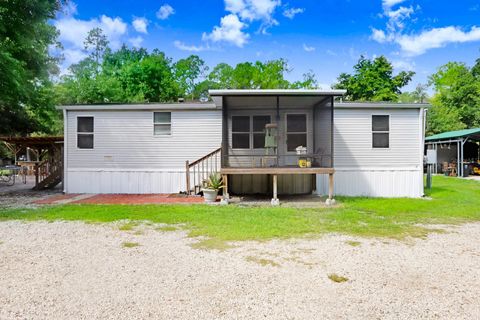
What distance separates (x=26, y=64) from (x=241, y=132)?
1148 centimetres

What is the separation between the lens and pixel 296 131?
36.3ft

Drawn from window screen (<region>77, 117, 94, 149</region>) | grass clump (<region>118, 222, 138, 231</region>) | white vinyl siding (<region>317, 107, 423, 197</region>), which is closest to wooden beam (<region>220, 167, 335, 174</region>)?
white vinyl siding (<region>317, 107, 423, 197</region>)

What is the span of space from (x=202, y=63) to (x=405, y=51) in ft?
83.1

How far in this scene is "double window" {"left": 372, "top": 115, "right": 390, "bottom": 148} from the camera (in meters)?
10.7

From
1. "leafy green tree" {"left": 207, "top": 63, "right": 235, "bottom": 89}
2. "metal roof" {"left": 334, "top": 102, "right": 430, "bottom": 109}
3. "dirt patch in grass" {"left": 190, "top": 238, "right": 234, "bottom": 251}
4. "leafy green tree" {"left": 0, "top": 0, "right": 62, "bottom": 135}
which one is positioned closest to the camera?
"dirt patch in grass" {"left": 190, "top": 238, "right": 234, "bottom": 251}

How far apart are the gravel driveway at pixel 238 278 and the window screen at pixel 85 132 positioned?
6.15 m

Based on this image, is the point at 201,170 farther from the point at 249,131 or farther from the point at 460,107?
the point at 460,107

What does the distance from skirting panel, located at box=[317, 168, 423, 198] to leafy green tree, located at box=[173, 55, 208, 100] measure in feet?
91.4

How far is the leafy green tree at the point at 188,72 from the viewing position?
36.6 m

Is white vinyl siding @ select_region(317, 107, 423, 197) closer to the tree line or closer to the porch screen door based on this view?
the porch screen door

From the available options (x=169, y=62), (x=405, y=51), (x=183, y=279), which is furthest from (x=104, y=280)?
(x=405, y=51)

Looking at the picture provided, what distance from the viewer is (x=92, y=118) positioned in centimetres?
1109

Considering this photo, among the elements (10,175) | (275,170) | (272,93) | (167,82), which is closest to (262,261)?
(275,170)

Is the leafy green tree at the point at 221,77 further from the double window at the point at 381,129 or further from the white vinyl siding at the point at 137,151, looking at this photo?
the double window at the point at 381,129
